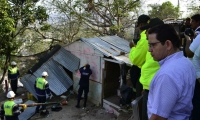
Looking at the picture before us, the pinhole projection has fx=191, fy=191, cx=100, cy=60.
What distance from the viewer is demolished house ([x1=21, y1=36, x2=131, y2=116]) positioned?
8.12 metres

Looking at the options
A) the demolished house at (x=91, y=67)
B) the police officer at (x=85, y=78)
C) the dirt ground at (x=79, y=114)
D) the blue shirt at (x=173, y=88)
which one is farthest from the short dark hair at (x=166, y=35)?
the police officer at (x=85, y=78)

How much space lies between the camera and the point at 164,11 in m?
19.5

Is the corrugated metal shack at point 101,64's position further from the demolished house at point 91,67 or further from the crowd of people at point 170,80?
the crowd of people at point 170,80

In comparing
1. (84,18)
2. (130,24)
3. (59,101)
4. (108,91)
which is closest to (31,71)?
(59,101)

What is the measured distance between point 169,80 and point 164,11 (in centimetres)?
1974

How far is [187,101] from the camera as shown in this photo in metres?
1.60

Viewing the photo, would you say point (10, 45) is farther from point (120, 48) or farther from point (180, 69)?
point (180, 69)

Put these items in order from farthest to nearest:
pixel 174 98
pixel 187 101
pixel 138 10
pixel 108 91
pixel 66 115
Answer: pixel 138 10 < pixel 108 91 < pixel 66 115 < pixel 187 101 < pixel 174 98

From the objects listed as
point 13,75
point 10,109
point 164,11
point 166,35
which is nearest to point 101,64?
point 10,109

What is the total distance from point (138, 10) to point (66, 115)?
1150 centimetres

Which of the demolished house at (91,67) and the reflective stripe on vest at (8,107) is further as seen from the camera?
the demolished house at (91,67)

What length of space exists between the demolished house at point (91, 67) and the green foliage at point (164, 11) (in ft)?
37.3

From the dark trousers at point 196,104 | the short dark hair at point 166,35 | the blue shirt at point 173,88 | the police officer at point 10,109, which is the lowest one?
the police officer at point 10,109

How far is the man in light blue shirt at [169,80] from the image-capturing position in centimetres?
148
